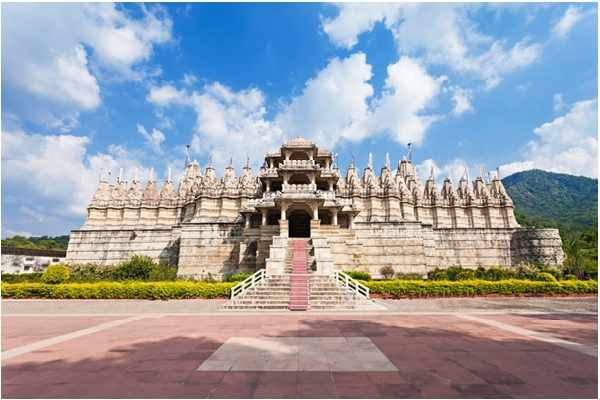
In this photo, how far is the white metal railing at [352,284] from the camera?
17750 millimetres

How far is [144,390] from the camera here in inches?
205

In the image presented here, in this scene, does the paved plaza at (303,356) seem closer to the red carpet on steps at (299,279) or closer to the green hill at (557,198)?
the red carpet on steps at (299,279)

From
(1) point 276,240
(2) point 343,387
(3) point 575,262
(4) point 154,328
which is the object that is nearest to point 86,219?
(1) point 276,240

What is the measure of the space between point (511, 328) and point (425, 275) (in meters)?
19.6

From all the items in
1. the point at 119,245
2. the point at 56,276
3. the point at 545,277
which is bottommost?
the point at 56,276

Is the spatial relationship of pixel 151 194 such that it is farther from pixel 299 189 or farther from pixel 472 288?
pixel 472 288

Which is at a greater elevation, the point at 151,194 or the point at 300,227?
the point at 151,194

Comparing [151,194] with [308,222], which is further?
[151,194]

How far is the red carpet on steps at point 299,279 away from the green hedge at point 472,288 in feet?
13.9

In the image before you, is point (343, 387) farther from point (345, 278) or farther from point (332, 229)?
point (332, 229)

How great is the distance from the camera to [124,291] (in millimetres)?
19938

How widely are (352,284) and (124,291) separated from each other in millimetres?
14900

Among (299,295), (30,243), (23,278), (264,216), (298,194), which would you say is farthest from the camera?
(30,243)

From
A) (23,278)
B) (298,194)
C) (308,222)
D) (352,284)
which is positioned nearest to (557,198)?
(308,222)
